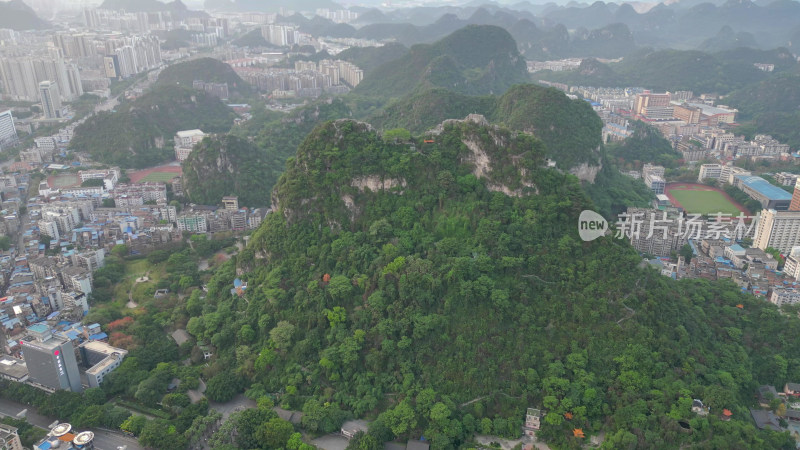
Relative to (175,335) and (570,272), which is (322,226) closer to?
(175,335)

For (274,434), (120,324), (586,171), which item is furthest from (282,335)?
(586,171)

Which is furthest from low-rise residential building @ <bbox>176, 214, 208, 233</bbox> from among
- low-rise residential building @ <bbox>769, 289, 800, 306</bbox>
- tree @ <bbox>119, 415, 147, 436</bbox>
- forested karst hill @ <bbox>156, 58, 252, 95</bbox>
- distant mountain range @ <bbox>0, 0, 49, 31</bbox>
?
distant mountain range @ <bbox>0, 0, 49, 31</bbox>

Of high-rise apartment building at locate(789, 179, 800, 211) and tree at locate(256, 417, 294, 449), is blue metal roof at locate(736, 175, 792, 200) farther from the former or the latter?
tree at locate(256, 417, 294, 449)

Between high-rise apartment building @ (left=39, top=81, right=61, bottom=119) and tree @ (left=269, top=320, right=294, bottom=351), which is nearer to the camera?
tree @ (left=269, top=320, right=294, bottom=351)

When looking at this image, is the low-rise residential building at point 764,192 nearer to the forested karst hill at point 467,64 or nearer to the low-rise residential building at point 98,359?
the forested karst hill at point 467,64

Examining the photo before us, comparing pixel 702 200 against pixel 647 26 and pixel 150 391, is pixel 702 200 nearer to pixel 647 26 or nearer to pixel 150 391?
pixel 150 391

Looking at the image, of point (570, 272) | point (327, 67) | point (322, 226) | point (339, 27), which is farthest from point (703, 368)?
point (339, 27)
